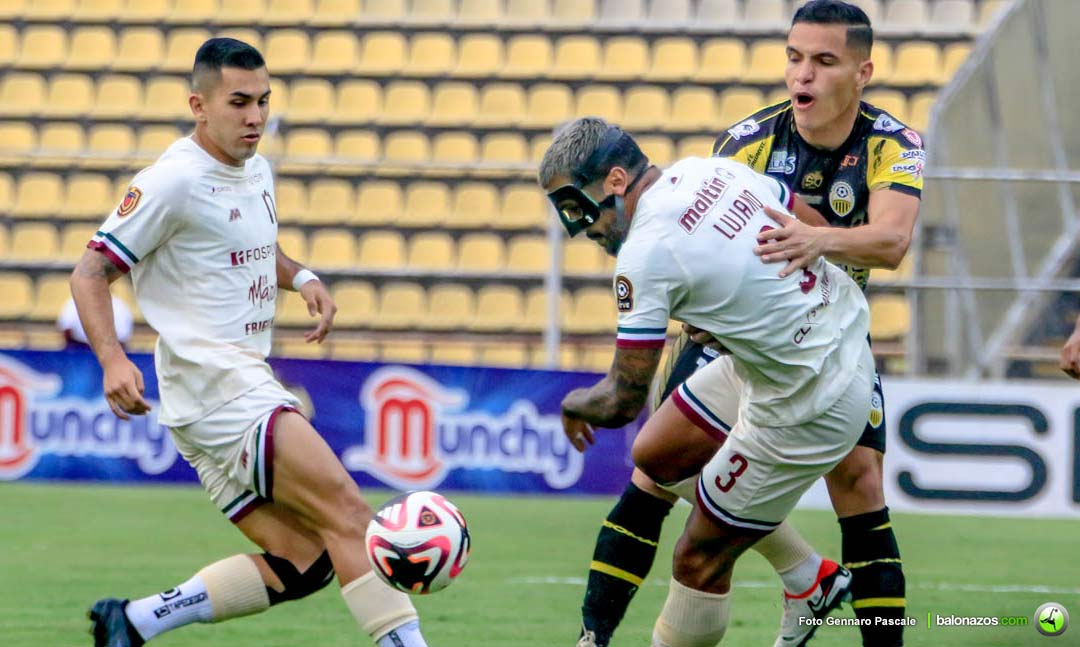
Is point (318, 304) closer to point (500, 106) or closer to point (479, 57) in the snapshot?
point (500, 106)

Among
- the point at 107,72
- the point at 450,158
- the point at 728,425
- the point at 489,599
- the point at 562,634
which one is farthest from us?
the point at 107,72

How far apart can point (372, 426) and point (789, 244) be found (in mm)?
6857

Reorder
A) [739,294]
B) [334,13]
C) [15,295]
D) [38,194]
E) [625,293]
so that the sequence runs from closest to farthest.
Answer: [625,293], [739,294], [15,295], [38,194], [334,13]

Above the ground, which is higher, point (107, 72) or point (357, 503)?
point (107, 72)

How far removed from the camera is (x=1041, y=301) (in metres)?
10.7

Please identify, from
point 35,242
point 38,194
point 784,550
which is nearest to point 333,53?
point 38,194

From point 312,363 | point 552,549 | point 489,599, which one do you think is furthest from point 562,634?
point 312,363

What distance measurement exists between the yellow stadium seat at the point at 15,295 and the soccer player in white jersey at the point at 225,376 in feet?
33.9

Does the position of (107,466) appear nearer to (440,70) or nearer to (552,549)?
(552,549)

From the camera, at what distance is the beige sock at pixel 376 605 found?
4453mm

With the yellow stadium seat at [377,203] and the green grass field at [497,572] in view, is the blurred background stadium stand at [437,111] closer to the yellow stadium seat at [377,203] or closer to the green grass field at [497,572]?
the yellow stadium seat at [377,203]

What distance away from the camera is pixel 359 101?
669 inches

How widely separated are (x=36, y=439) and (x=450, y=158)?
21.7 ft

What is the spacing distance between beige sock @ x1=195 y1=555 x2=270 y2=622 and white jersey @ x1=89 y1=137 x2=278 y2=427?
490 millimetres
